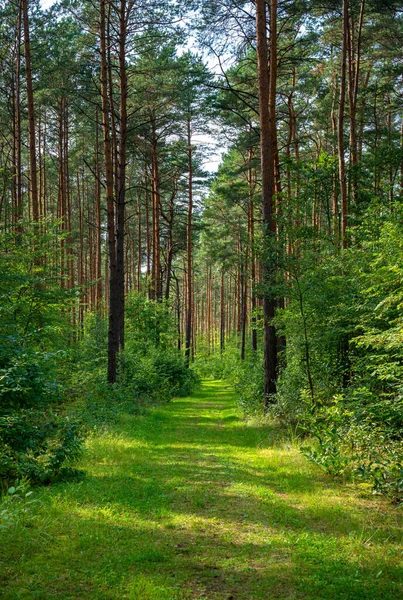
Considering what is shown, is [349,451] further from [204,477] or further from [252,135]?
[252,135]

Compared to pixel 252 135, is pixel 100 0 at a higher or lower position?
higher

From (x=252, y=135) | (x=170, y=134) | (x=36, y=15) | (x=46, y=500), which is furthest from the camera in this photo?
(x=170, y=134)

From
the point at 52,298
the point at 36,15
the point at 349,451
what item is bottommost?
the point at 349,451

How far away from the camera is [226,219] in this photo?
29.5 metres

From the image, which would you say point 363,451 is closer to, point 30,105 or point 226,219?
point 30,105

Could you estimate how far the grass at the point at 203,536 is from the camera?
3.63 m

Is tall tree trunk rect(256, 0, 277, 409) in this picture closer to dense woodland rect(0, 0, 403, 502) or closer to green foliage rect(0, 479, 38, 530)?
dense woodland rect(0, 0, 403, 502)

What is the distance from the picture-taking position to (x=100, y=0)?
13695 mm

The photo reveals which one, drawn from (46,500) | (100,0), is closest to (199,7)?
(100,0)

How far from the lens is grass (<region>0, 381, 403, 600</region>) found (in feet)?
11.9

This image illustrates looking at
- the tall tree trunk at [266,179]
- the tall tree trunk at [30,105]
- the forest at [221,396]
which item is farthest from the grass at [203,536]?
the tall tree trunk at [30,105]

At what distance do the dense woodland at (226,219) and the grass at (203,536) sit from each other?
24.3 inches

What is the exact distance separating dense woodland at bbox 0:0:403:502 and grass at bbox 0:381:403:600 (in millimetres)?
618

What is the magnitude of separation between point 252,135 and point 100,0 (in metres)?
8.03
